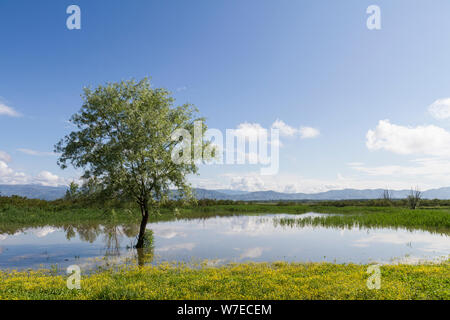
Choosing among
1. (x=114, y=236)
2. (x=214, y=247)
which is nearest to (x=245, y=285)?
(x=214, y=247)

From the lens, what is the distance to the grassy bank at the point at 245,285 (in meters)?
11.4

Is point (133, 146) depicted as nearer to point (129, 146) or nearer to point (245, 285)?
point (129, 146)

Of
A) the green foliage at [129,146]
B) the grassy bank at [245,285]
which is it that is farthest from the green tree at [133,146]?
the grassy bank at [245,285]

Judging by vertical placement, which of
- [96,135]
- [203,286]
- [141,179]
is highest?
[96,135]

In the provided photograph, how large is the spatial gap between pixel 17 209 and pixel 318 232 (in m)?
52.0

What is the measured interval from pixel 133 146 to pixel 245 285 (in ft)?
51.5

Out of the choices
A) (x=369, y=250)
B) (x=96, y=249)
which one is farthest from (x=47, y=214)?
(x=369, y=250)

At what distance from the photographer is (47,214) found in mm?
49219

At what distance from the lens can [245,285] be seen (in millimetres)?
12891

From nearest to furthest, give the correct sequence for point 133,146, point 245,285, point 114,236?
point 245,285 < point 133,146 < point 114,236

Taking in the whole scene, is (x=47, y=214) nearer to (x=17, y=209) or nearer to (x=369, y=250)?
(x=17, y=209)

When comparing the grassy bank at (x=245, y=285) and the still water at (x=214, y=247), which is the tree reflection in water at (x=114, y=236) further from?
the grassy bank at (x=245, y=285)
